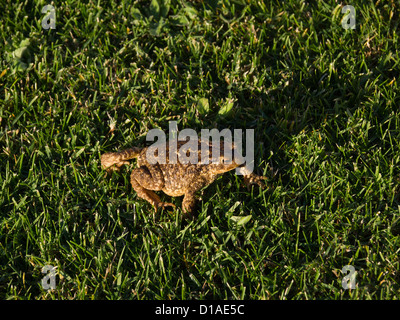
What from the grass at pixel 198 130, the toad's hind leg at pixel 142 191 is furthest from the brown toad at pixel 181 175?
the grass at pixel 198 130

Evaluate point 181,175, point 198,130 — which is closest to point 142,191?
point 181,175

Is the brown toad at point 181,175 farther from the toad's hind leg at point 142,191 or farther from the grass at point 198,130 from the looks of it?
the grass at point 198,130

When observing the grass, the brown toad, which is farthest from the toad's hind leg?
the grass

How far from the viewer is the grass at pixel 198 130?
377 centimetres

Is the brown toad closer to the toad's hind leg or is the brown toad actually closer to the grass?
the toad's hind leg

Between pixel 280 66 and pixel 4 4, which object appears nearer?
pixel 280 66

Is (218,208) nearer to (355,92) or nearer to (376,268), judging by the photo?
(376,268)

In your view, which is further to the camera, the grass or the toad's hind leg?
the toad's hind leg

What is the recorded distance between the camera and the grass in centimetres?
377

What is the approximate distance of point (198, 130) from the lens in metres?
4.53

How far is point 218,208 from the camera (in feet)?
13.3
